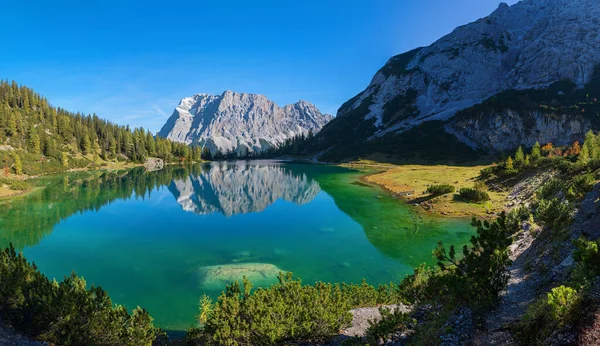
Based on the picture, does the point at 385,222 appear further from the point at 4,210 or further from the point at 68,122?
the point at 68,122

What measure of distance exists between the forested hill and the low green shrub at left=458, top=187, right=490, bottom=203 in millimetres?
123682

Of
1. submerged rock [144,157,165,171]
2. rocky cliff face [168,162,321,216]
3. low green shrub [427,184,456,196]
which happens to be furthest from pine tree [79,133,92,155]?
low green shrub [427,184,456,196]

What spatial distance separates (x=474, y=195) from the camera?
47.6 meters

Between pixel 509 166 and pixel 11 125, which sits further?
pixel 11 125

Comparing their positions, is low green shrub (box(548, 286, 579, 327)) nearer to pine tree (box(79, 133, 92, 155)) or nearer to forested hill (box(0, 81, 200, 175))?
forested hill (box(0, 81, 200, 175))

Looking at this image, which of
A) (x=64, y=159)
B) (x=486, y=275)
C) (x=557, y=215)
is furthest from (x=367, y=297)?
(x=64, y=159)

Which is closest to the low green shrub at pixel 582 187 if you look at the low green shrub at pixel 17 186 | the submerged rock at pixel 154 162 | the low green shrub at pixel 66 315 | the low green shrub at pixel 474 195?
the low green shrub at pixel 66 315

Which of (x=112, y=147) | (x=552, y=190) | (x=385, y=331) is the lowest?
(x=385, y=331)

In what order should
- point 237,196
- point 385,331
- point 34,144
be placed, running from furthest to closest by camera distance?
point 34,144 → point 237,196 → point 385,331

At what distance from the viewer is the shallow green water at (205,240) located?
85.1 feet

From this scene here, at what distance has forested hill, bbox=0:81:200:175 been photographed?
12131cm

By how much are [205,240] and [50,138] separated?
154m

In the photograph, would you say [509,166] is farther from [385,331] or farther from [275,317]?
[275,317]

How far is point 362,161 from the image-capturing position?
161 meters
